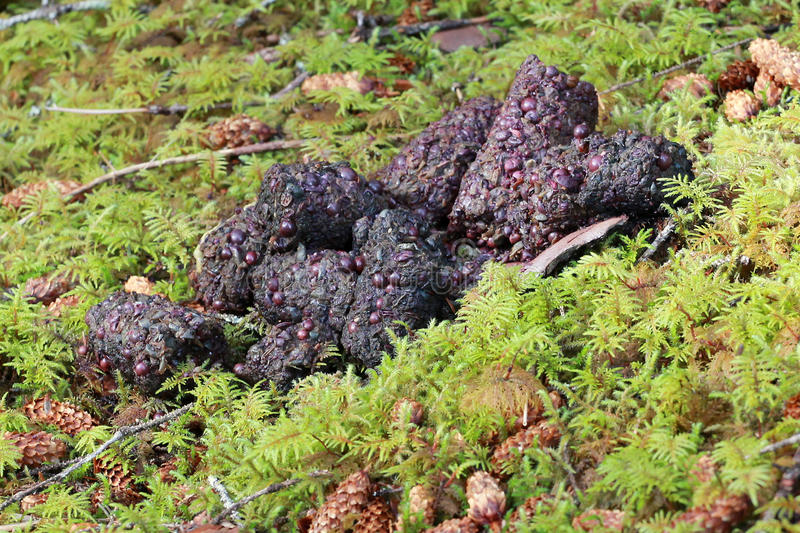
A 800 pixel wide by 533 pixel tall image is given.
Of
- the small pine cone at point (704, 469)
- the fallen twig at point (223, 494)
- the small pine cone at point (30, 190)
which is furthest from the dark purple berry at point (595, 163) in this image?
the small pine cone at point (30, 190)

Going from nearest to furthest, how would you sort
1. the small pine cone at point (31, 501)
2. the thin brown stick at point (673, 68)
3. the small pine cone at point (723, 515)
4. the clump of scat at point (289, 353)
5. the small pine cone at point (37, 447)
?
the small pine cone at point (723, 515) < the small pine cone at point (31, 501) < the small pine cone at point (37, 447) < the clump of scat at point (289, 353) < the thin brown stick at point (673, 68)

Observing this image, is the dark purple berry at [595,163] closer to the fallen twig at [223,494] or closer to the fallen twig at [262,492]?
the fallen twig at [262,492]

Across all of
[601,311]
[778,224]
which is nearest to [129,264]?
[601,311]

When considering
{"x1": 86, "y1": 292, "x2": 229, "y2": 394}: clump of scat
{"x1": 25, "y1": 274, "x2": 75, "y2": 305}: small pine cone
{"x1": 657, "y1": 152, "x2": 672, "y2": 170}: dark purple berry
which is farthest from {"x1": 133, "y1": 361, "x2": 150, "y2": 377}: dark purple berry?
{"x1": 657, "y1": 152, "x2": 672, "y2": 170}: dark purple berry

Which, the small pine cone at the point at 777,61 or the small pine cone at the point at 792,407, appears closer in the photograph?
the small pine cone at the point at 792,407

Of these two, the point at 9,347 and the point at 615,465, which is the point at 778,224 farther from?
the point at 9,347

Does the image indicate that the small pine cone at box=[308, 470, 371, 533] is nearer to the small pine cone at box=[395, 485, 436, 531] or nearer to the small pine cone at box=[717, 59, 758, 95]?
the small pine cone at box=[395, 485, 436, 531]

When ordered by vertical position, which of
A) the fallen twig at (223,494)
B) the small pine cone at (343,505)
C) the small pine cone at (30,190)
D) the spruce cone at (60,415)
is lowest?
the spruce cone at (60,415)
